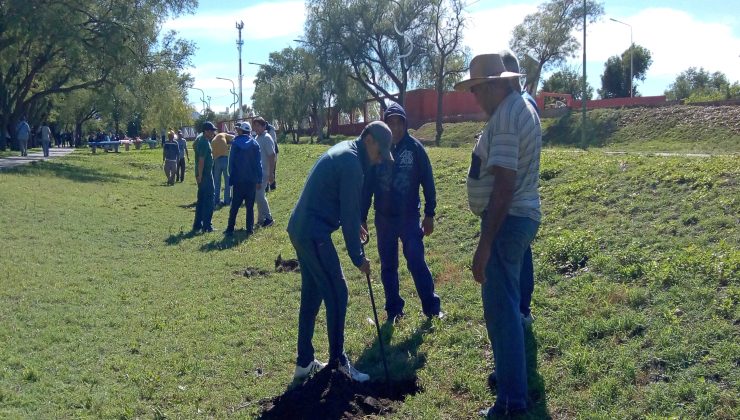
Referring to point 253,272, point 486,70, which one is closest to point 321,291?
point 486,70

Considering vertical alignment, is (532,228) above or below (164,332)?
above

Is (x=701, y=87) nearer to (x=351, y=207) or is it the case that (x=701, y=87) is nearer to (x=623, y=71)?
(x=623, y=71)

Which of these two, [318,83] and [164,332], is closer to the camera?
[164,332]

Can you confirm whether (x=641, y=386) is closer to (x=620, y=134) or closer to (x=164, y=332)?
(x=164, y=332)

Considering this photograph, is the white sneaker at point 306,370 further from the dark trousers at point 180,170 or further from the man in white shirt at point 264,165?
the dark trousers at point 180,170

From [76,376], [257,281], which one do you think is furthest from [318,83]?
[76,376]

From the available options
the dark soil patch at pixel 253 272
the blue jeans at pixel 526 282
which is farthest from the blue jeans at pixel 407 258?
the dark soil patch at pixel 253 272

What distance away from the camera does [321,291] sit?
5.45m

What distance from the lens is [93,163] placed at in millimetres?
34312

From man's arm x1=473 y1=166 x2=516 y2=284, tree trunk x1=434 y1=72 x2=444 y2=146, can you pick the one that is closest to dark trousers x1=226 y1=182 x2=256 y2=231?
man's arm x1=473 y1=166 x2=516 y2=284

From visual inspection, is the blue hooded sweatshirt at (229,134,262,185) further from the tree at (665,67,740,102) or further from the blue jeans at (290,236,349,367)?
the tree at (665,67,740,102)

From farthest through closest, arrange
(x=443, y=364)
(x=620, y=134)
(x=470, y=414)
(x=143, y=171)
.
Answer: (x=620, y=134), (x=143, y=171), (x=443, y=364), (x=470, y=414)

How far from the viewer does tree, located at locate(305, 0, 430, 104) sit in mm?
48344

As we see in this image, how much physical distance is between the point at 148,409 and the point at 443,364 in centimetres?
223
